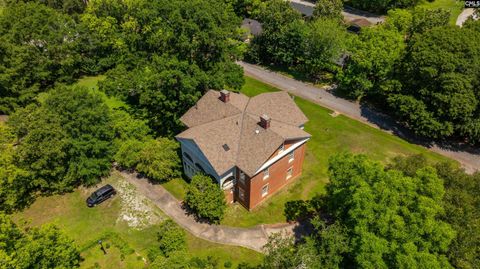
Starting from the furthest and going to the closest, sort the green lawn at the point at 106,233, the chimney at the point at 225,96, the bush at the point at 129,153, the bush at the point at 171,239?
the bush at the point at 129,153 < the chimney at the point at 225,96 < the green lawn at the point at 106,233 < the bush at the point at 171,239

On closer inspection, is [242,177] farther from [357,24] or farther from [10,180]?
[357,24]

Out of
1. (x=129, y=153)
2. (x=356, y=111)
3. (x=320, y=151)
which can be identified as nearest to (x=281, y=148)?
(x=320, y=151)

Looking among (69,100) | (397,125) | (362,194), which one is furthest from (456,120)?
(69,100)

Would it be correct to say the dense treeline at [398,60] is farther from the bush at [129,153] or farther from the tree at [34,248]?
the tree at [34,248]

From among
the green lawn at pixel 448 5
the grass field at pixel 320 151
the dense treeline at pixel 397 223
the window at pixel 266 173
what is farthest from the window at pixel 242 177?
the green lawn at pixel 448 5

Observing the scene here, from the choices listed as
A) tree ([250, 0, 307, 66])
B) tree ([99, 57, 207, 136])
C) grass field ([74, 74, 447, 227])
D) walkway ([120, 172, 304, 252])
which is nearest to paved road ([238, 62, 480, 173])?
grass field ([74, 74, 447, 227])

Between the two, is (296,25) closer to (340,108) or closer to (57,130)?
(340,108)
